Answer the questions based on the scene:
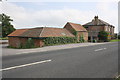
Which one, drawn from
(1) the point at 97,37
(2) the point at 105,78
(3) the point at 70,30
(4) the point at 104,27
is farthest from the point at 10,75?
(4) the point at 104,27

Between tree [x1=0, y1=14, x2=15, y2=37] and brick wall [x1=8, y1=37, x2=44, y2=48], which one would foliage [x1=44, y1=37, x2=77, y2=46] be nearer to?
brick wall [x1=8, y1=37, x2=44, y2=48]

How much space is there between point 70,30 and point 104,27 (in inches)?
891

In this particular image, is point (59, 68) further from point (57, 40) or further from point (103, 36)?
point (103, 36)

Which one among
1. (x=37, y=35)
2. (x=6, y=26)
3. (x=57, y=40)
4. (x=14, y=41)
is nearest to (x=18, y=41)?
(x=14, y=41)

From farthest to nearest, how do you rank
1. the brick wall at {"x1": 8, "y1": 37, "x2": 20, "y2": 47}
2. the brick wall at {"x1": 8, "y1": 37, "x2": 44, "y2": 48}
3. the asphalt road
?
1. the brick wall at {"x1": 8, "y1": 37, "x2": 20, "y2": 47}
2. the brick wall at {"x1": 8, "y1": 37, "x2": 44, "y2": 48}
3. the asphalt road

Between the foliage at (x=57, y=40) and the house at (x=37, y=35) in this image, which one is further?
the foliage at (x=57, y=40)

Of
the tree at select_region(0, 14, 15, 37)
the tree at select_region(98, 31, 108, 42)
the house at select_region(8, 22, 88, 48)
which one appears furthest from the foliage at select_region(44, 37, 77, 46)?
the tree at select_region(0, 14, 15, 37)

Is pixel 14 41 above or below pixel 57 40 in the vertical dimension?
below

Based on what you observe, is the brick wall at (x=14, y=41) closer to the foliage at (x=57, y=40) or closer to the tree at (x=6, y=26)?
the foliage at (x=57, y=40)

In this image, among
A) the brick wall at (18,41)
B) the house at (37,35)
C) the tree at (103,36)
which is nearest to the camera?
the brick wall at (18,41)

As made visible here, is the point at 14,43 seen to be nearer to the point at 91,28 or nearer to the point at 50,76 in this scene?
the point at 50,76

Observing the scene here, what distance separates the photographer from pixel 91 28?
5294 centimetres

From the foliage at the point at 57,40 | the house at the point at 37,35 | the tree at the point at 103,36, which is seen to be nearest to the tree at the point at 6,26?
the house at the point at 37,35

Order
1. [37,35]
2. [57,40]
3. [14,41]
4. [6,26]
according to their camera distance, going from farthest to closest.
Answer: [6,26] → [14,41] → [57,40] → [37,35]
